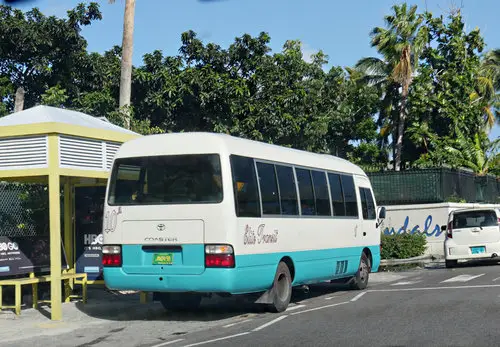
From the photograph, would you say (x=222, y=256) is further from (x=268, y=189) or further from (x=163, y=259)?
(x=268, y=189)

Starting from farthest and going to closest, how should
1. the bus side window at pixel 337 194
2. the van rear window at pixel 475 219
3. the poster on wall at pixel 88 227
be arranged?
the van rear window at pixel 475 219 < the poster on wall at pixel 88 227 < the bus side window at pixel 337 194

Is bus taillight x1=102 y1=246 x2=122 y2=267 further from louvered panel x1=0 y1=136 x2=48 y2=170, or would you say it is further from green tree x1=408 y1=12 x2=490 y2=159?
green tree x1=408 y1=12 x2=490 y2=159

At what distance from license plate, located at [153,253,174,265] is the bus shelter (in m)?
1.95

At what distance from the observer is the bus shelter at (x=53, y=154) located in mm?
12656

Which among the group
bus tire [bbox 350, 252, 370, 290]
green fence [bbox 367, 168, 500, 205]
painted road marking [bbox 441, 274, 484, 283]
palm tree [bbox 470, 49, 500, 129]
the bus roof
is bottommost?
painted road marking [bbox 441, 274, 484, 283]

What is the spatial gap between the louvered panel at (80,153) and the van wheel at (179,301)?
8.40 ft

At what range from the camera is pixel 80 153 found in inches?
521

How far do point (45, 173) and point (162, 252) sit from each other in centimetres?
250

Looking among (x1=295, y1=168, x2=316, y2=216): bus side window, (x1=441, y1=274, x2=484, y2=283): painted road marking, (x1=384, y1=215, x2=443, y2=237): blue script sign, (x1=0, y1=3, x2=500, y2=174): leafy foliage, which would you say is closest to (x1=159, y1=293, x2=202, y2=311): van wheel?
(x1=295, y1=168, x2=316, y2=216): bus side window

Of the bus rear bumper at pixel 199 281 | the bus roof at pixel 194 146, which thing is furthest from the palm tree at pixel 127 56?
the bus rear bumper at pixel 199 281

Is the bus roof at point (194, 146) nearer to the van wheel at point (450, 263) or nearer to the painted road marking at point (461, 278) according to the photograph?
the painted road marking at point (461, 278)

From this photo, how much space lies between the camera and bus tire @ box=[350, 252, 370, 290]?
1675cm

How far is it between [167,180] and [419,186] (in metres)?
21.1

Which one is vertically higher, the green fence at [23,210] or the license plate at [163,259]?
the green fence at [23,210]
